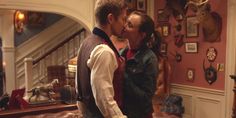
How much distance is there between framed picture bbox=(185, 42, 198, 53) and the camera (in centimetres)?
418

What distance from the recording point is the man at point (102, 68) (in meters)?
1.18

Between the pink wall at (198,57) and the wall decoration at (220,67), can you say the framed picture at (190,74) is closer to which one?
the pink wall at (198,57)

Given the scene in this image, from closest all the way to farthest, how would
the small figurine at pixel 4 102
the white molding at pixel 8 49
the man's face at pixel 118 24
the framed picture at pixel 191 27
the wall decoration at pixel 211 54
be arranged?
1. the man's face at pixel 118 24
2. the small figurine at pixel 4 102
3. the wall decoration at pixel 211 54
4. the framed picture at pixel 191 27
5. the white molding at pixel 8 49

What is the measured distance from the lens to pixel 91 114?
1.32 m

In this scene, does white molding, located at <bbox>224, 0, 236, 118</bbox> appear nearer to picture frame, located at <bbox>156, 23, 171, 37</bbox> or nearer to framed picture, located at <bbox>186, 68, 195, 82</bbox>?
framed picture, located at <bbox>186, 68, 195, 82</bbox>

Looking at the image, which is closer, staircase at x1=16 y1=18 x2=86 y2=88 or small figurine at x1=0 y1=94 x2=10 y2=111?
small figurine at x1=0 y1=94 x2=10 y2=111

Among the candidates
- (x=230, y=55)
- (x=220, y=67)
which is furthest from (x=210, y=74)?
(x=230, y=55)

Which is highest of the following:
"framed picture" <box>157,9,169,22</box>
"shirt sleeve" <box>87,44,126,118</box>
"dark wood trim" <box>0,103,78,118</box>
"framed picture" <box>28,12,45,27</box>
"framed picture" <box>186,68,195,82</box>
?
"framed picture" <box>28,12,45,27</box>

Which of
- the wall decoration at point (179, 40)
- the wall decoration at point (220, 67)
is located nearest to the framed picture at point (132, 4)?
the wall decoration at point (179, 40)

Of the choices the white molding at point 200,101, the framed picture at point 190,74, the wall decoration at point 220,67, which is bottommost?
the white molding at point 200,101

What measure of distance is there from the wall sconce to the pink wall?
3104 mm

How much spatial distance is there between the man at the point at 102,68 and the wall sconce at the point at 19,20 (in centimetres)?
526

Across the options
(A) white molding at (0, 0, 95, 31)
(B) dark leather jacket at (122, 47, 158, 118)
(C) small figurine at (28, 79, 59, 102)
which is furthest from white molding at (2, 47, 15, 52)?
(B) dark leather jacket at (122, 47, 158, 118)

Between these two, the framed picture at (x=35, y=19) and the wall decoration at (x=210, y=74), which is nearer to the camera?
the wall decoration at (x=210, y=74)
